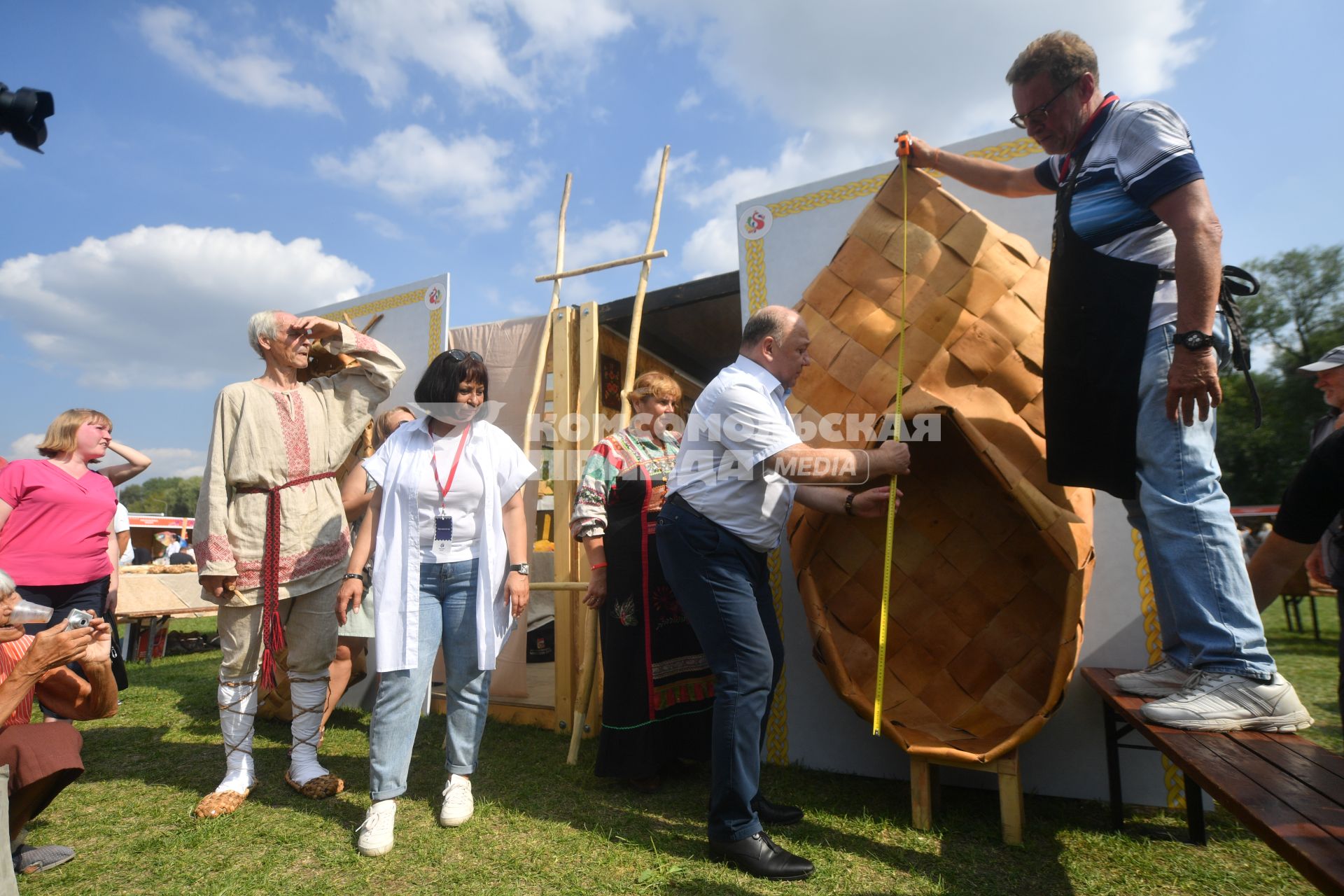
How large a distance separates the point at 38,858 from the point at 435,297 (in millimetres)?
3412

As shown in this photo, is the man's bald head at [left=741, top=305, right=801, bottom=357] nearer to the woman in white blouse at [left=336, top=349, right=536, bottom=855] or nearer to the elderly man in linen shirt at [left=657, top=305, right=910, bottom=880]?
the elderly man in linen shirt at [left=657, top=305, right=910, bottom=880]

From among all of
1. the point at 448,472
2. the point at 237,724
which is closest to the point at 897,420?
the point at 448,472

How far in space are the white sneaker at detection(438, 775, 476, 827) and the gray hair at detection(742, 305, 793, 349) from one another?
183 cm

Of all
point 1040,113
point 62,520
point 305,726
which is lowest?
point 305,726

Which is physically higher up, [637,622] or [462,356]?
[462,356]

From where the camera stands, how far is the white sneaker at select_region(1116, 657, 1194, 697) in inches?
79.3

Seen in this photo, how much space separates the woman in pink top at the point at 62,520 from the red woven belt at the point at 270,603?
44.8 inches

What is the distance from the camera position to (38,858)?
7.25 ft

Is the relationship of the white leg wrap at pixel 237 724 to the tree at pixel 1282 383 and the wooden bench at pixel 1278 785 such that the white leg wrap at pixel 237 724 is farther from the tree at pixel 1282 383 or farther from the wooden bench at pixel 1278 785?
the tree at pixel 1282 383

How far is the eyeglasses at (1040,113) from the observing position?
6.50 ft

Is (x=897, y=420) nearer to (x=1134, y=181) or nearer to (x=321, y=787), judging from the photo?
(x=1134, y=181)

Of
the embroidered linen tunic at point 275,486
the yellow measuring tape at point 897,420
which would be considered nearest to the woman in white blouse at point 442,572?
the embroidered linen tunic at point 275,486

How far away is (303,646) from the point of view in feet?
9.43

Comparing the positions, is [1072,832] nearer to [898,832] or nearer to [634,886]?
[898,832]
